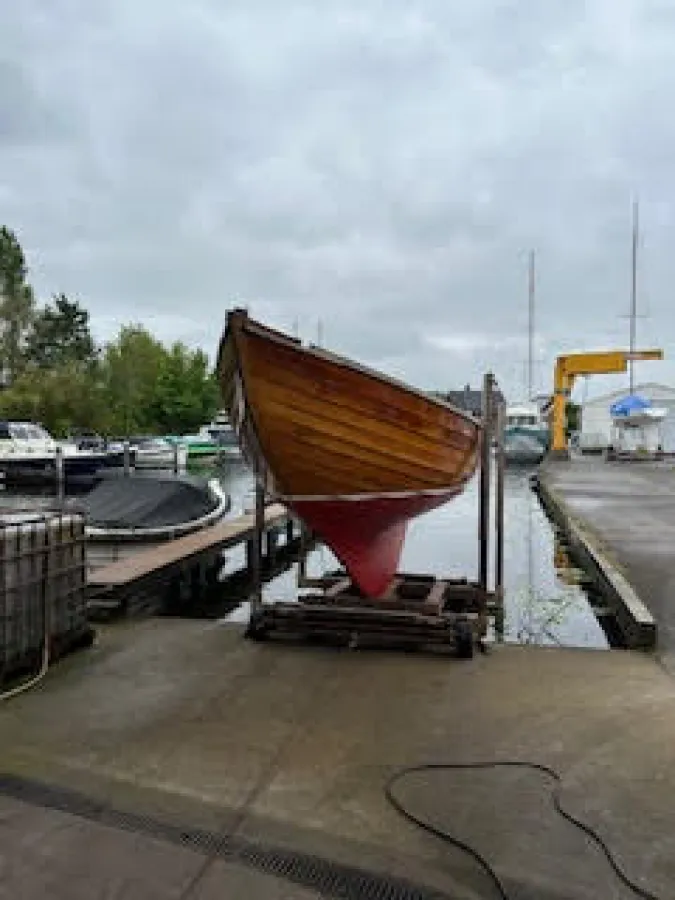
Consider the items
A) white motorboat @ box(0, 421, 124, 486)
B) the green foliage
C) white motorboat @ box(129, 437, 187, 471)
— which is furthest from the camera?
the green foliage

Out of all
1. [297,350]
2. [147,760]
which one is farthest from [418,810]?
[297,350]

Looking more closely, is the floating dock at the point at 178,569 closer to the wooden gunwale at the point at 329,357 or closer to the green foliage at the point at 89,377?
Answer: the wooden gunwale at the point at 329,357

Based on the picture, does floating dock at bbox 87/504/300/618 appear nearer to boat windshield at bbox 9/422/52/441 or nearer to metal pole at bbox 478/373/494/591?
metal pole at bbox 478/373/494/591

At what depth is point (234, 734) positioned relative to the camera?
3.92 meters

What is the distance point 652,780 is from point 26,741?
2928 mm

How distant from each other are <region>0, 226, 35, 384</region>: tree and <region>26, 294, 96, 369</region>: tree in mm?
1057

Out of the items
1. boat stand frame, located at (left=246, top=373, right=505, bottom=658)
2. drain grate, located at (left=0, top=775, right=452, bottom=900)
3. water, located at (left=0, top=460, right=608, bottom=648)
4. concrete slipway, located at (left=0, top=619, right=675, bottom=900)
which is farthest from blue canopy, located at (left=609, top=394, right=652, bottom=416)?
drain grate, located at (left=0, top=775, right=452, bottom=900)

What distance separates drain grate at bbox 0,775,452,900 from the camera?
259 centimetres

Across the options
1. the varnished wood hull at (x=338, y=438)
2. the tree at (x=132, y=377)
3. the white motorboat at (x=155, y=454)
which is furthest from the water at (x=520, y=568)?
the tree at (x=132, y=377)

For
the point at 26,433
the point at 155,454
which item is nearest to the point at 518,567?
the point at 26,433

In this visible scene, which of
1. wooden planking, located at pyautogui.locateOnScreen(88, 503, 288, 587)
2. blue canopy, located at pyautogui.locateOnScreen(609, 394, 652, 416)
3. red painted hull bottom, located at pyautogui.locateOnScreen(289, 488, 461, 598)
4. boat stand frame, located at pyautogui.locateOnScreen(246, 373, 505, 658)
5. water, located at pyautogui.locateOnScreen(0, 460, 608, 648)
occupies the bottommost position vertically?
water, located at pyautogui.locateOnScreen(0, 460, 608, 648)

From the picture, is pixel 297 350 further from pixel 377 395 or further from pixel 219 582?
pixel 219 582

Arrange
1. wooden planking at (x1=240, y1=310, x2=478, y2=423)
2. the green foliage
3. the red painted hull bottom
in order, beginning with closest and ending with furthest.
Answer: wooden planking at (x1=240, y1=310, x2=478, y2=423)
the red painted hull bottom
the green foliage

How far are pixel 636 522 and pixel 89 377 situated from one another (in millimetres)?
32465
